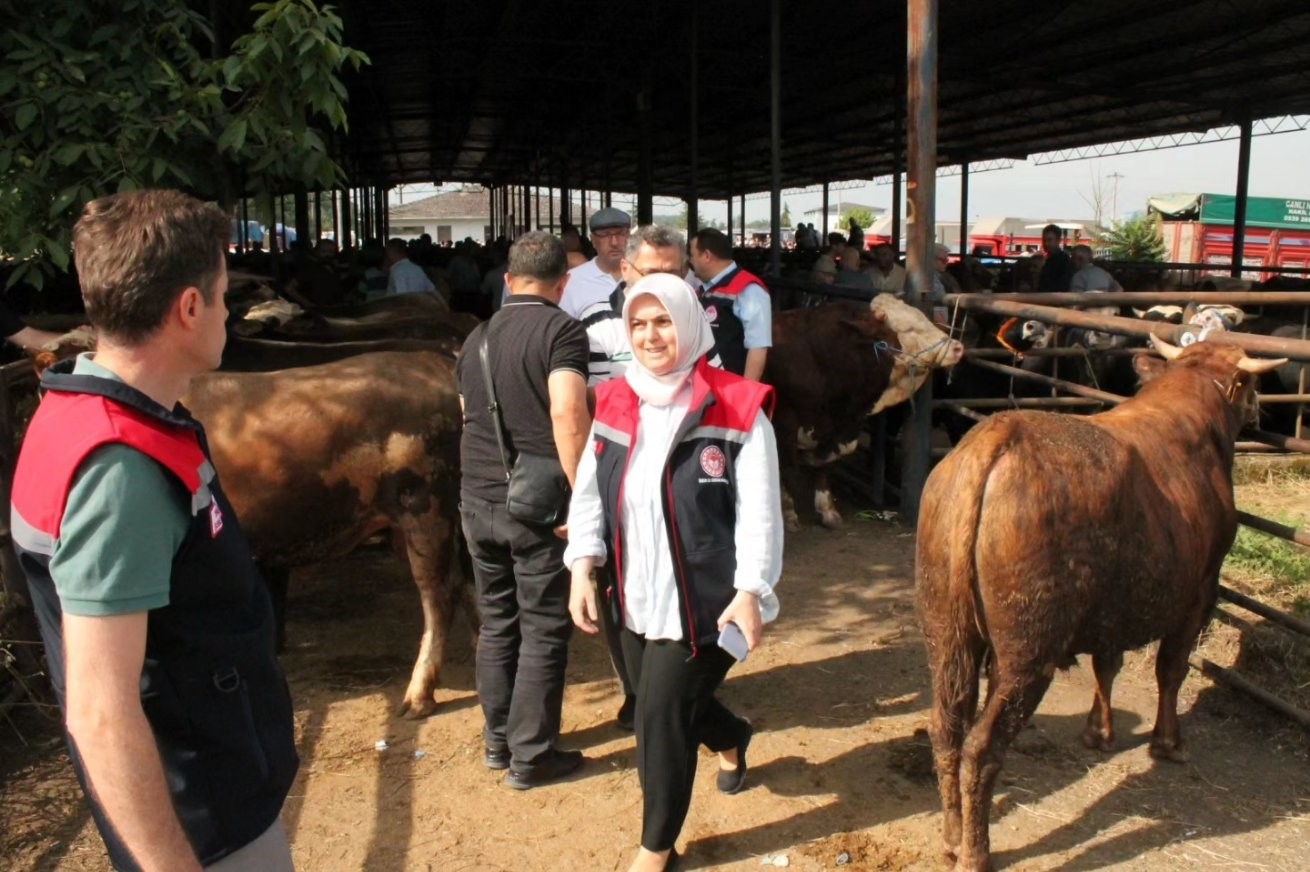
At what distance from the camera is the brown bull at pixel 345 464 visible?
4320mm

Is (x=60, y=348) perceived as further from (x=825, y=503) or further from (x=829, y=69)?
(x=829, y=69)

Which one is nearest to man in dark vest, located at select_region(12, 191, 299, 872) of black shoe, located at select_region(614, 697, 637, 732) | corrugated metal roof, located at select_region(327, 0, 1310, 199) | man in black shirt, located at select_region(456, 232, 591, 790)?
man in black shirt, located at select_region(456, 232, 591, 790)

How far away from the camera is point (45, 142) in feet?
16.8

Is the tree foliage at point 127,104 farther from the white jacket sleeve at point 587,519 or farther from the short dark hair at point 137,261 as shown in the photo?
the short dark hair at point 137,261

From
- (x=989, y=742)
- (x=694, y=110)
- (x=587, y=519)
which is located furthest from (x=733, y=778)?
(x=694, y=110)

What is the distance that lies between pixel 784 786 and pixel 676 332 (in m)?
1.88

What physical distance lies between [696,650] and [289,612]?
350 centimetres

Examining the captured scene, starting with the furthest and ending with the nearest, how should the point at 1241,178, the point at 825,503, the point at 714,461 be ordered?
the point at 1241,178
the point at 825,503
the point at 714,461

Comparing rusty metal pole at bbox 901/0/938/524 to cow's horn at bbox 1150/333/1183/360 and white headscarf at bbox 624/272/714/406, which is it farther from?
white headscarf at bbox 624/272/714/406

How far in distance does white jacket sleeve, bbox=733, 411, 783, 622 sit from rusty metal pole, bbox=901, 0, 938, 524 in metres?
4.22

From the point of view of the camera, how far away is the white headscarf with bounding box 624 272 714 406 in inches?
112

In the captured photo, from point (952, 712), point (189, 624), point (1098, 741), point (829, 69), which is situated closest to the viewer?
point (189, 624)

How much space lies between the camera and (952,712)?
3.26 meters

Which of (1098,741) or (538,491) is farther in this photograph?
(1098,741)
